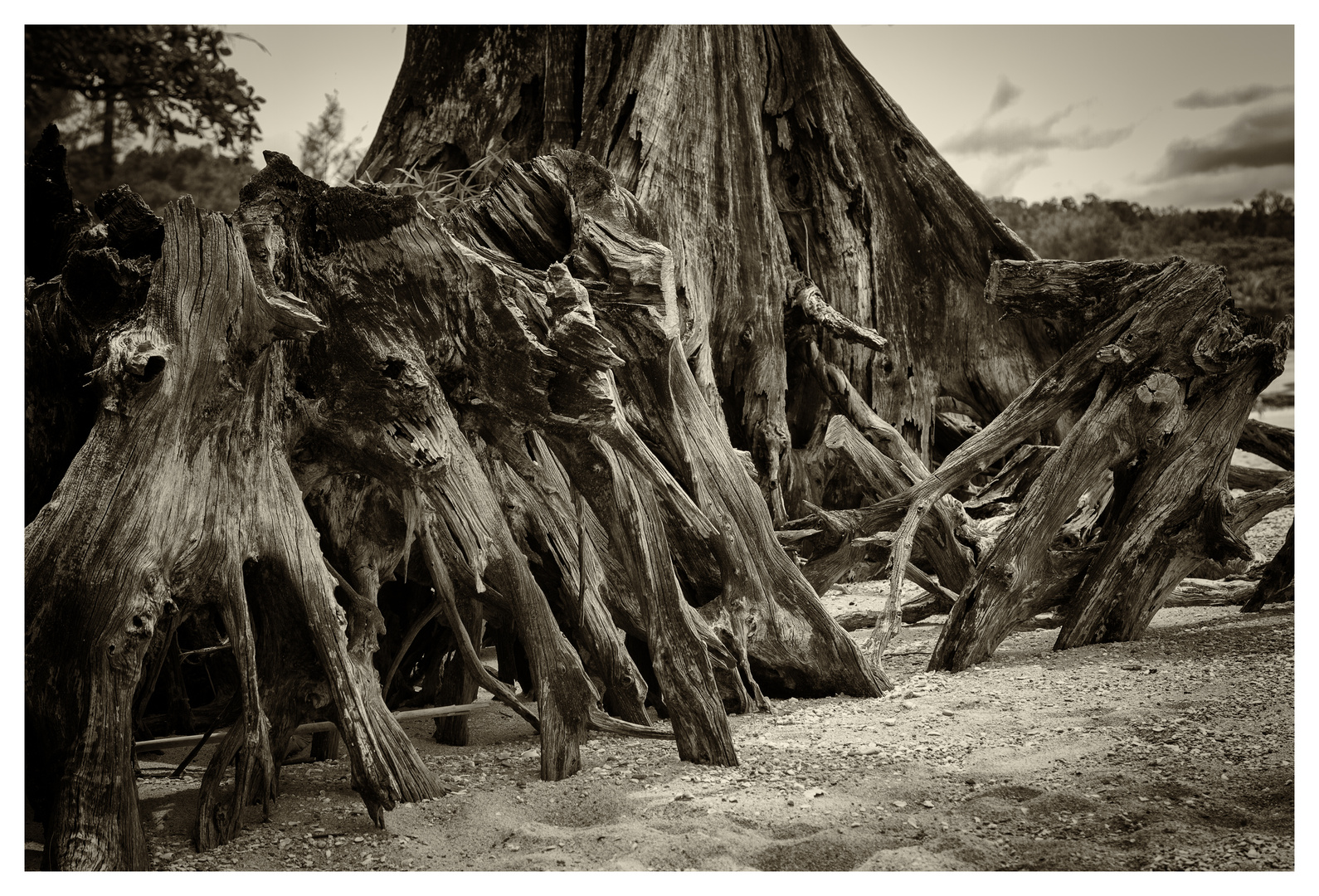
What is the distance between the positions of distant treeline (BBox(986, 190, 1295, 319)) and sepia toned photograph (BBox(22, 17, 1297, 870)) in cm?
3

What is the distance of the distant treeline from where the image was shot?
411cm

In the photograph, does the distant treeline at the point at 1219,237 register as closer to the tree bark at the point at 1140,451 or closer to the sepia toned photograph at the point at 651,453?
the sepia toned photograph at the point at 651,453

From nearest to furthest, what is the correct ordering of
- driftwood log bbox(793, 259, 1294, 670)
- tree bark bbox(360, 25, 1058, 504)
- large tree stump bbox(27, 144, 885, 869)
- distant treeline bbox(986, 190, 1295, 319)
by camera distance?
large tree stump bbox(27, 144, 885, 869) < driftwood log bbox(793, 259, 1294, 670) < distant treeline bbox(986, 190, 1295, 319) < tree bark bbox(360, 25, 1058, 504)

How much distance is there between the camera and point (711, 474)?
11.6 ft

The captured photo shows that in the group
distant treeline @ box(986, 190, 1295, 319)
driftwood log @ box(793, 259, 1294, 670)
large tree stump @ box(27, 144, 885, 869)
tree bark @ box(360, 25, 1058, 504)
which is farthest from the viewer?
tree bark @ box(360, 25, 1058, 504)

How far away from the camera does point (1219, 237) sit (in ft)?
14.2

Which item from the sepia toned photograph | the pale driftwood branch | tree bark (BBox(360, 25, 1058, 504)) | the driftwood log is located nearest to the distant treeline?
the sepia toned photograph

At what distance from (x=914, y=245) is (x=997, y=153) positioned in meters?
1.19

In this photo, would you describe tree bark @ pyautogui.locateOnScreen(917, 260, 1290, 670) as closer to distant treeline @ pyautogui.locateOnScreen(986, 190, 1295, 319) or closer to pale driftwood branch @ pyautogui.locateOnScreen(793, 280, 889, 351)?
distant treeline @ pyautogui.locateOnScreen(986, 190, 1295, 319)

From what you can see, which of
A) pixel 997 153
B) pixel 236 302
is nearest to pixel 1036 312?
pixel 997 153

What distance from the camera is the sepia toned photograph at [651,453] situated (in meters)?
2.41

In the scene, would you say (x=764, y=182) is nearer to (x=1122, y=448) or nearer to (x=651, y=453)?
(x=1122, y=448)

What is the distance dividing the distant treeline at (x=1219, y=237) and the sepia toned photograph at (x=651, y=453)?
0.03m

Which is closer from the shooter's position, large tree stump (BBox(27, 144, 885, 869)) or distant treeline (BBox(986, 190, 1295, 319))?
large tree stump (BBox(27, 144, 885, 869))
